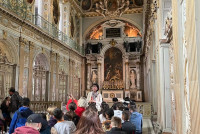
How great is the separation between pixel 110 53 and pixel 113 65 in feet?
4.78

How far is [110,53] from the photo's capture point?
25.0 meters

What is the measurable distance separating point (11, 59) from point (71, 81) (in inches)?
367

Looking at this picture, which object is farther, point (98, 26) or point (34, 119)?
point (98, 26)

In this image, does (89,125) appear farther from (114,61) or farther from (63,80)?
(114,61)

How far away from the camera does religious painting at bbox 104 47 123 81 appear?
24516 millimetres

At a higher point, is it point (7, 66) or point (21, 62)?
point (21, 62)

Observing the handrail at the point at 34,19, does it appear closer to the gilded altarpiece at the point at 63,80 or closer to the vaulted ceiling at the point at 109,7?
the gilded altarpiece at the point at 63,80

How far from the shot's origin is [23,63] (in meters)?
12.9

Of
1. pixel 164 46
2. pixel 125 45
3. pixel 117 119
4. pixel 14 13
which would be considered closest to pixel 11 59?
pixel 14 13

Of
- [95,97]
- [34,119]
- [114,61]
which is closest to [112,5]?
[114,61]

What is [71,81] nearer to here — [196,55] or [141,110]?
[141,110]

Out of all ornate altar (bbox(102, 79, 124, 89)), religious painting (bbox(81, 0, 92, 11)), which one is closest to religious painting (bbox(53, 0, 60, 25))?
religious painting (bbox(81, 0, 92, 11))

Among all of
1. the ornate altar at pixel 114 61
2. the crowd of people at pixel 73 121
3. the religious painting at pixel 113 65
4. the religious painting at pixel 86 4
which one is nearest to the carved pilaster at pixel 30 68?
the crowd of people at pixel 73 121

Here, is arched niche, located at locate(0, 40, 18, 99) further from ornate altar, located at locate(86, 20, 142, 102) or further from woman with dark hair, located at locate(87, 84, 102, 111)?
ornate altar, located at locate(86, 20, 142, 102)
